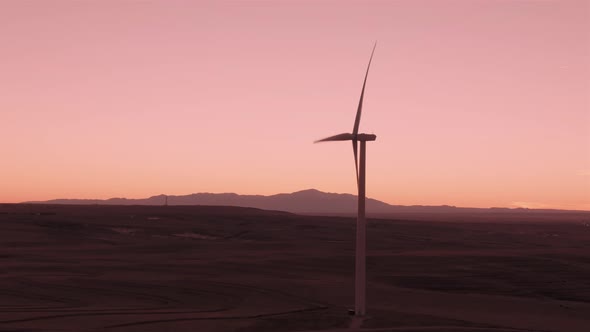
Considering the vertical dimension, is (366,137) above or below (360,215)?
above

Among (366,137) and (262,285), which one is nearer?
(366,137)

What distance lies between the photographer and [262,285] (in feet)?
106

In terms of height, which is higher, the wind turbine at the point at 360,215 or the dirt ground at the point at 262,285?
the wind turbine at the point at 360,215

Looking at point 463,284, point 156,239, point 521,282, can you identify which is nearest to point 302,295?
point 463,284

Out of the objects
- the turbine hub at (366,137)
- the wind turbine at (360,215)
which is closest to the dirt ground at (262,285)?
the wind turbine at (360,215)

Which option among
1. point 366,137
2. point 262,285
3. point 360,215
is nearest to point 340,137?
point 366,137

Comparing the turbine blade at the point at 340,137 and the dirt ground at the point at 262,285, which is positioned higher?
the turbine blade at the point at 340,137

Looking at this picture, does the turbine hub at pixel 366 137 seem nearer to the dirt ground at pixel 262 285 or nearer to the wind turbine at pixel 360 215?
the wind turbine at pixel 360 215

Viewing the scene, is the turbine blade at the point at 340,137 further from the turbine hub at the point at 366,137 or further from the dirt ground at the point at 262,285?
the dirt ground at the point at 262,285

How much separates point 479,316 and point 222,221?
2325 inches

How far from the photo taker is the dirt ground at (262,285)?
2325 centimetres

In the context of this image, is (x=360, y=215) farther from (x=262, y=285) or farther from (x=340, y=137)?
(x=262, y=285)

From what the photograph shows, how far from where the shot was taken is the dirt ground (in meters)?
23.2

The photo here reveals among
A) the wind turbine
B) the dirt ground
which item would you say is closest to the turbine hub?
the wind turbine
